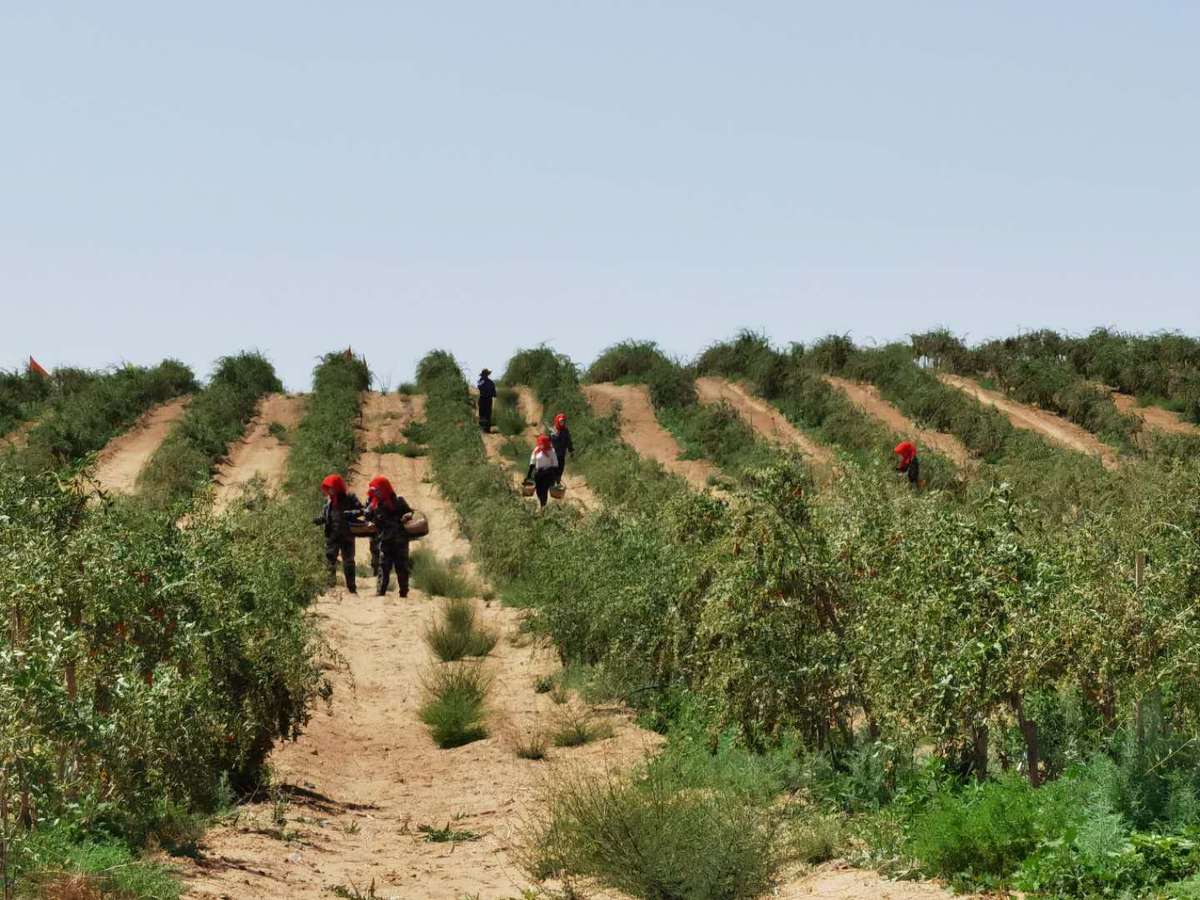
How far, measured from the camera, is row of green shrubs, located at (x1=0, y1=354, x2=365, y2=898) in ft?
24.2

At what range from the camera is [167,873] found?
8438 mm

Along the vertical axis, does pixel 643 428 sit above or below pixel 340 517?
above

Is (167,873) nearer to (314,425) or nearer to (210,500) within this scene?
(210,500)

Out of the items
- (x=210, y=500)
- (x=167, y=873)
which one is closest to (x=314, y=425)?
(x=210, y=500)

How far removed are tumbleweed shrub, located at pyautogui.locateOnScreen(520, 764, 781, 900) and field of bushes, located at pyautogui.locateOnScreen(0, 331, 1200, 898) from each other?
0.02 meters

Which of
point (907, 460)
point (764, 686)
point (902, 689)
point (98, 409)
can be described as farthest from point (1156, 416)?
point (902, 689)

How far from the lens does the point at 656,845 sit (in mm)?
8570

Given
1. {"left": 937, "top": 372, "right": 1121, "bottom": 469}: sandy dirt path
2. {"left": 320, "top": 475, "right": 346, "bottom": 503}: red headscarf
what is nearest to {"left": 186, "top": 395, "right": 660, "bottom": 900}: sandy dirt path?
{"left": 320, "top": 475, "right": 346, "bottom": 503}: red headscarf

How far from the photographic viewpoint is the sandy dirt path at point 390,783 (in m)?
9.39

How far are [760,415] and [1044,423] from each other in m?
7.23

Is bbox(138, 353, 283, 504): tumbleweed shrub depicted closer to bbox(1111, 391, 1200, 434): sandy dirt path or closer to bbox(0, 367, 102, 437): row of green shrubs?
bbox(0, 367, 102, 437): row of green shrubs

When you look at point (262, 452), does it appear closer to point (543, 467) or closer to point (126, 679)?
point (543, 467)

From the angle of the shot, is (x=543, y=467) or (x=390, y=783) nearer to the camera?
A: (x=390, y=783)

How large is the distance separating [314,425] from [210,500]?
2417 centimetres
